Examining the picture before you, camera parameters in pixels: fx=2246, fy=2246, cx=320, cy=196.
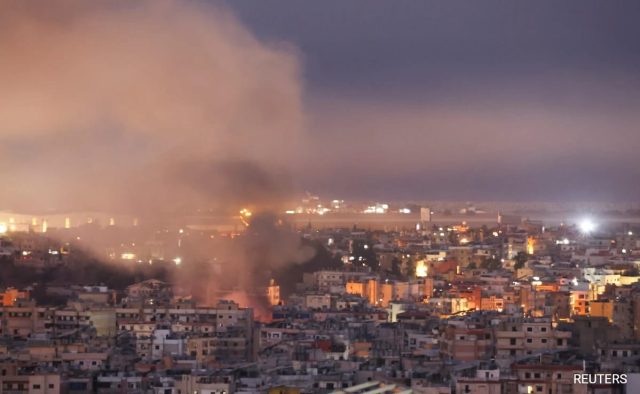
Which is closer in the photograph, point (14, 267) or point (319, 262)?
point (14, 267)

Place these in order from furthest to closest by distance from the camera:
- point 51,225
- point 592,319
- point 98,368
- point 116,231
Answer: point 51,225
point 116,231
point 592,319
point 98,368

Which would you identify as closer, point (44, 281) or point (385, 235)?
point (44, 281)

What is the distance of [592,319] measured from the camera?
19984 millimetres

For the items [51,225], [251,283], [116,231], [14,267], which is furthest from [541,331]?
[51,225]

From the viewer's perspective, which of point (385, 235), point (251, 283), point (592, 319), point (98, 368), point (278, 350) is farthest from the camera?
point (385, 235)

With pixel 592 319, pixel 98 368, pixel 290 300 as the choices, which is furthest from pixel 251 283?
pixel 98 368

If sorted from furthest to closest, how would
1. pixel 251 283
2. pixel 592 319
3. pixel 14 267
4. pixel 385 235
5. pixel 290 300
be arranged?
pixel 385 235 < pixel 14 267 < pixel 251 283 < pixel 290 300 < pixel 592 319

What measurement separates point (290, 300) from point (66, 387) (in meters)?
9.51

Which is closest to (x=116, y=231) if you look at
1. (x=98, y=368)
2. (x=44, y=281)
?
(x=44, y=281)

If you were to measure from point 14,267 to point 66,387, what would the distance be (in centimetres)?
1360

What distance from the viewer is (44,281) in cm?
2728

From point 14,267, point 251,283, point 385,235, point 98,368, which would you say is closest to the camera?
point 98,368

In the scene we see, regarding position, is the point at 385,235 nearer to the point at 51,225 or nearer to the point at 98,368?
the point at 51,225

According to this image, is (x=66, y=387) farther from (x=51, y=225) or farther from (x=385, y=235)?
(x=385, y=235)
